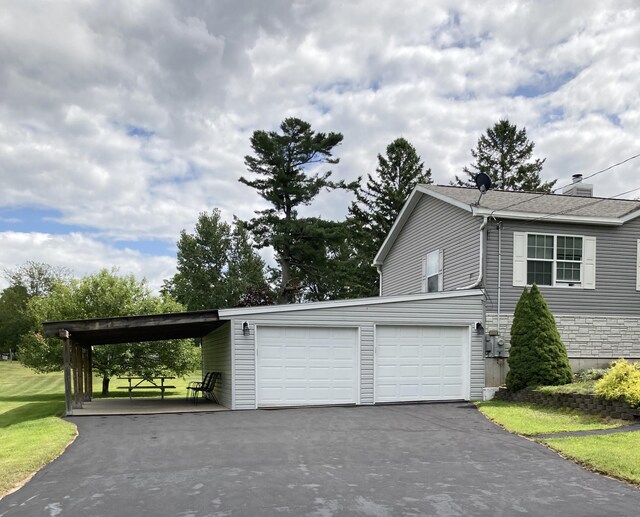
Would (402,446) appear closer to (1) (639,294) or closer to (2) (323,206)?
(1) (639,294)

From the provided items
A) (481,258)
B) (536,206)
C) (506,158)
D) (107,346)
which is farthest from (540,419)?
(506,158)

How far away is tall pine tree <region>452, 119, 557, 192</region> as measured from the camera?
4406 cm

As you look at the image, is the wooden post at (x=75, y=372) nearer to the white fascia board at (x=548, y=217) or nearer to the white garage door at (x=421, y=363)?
the white garage door at (x=421, y=363)

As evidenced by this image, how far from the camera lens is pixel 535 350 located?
1363 cm

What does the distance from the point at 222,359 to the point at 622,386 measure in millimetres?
9989

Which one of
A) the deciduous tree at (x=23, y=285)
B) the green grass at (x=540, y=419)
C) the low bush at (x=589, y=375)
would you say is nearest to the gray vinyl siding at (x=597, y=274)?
the low bush at (x=589, y=375)

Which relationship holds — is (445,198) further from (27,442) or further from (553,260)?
(27,442)

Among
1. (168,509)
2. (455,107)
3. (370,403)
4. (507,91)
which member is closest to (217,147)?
(455,107)

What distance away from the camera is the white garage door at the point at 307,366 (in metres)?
13.9

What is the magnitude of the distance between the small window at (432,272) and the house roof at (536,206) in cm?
Answer: 191

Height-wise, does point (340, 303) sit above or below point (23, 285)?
above

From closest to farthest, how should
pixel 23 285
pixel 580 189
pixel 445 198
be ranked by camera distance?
pixel 445 198, pixel 580 189, pixel 23 285

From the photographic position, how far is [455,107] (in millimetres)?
20625

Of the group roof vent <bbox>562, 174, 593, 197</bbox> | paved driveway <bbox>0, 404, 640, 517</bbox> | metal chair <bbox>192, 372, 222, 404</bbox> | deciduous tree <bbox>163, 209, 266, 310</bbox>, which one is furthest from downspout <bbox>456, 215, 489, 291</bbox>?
deciduous tree <bbox>163, 209, 266, 310</bbox>
